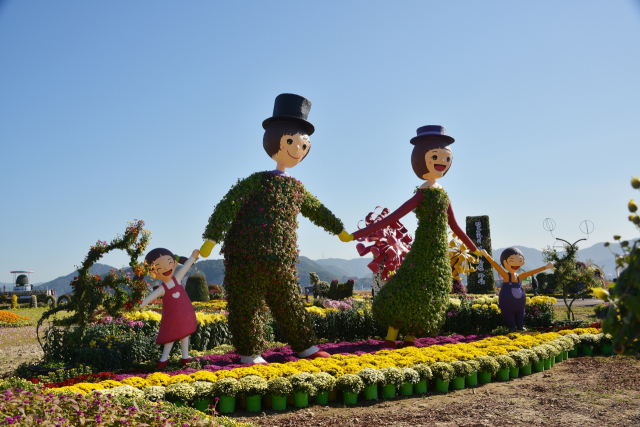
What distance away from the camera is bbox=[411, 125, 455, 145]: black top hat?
763 cm

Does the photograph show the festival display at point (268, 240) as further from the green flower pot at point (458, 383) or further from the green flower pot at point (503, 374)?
the green flower pot at point (503, 374)

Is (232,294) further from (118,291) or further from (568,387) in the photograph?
(568,387)

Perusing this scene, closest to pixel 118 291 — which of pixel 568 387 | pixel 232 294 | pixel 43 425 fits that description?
pixel 232 294

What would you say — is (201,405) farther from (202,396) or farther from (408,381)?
(408,381)

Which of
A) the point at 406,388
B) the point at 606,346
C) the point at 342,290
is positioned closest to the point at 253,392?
the point at 406,388

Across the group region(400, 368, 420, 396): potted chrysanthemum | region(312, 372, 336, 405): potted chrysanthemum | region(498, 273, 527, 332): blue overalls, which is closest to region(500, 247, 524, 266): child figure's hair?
region(498, 273, 527, 332): blue overalls

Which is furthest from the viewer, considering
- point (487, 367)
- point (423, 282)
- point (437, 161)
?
point (437, 161)

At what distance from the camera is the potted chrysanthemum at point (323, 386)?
4.66m

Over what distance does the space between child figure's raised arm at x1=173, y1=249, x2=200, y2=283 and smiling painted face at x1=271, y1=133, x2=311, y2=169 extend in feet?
5.82

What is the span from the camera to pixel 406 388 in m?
5.01

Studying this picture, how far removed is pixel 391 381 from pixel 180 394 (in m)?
2.22

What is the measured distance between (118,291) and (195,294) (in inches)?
693

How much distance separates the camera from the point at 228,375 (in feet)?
15.9

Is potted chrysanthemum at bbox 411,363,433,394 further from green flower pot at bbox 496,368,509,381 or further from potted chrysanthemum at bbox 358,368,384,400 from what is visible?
green flower pot at bbox 496,368,509,381
